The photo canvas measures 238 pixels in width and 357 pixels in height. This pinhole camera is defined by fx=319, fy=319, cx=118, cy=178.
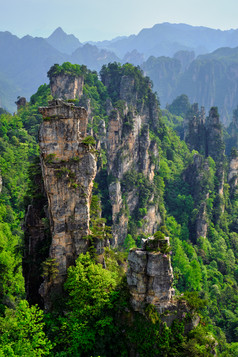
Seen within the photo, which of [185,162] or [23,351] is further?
[185,162]

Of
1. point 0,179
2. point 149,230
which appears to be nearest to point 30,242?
point 0,179

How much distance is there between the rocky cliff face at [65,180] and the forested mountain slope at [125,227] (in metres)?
0.58

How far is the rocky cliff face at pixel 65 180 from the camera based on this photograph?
2156 centimetres

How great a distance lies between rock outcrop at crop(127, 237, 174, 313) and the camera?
19.1 m

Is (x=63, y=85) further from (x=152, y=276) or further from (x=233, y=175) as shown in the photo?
(x=152, y=276)

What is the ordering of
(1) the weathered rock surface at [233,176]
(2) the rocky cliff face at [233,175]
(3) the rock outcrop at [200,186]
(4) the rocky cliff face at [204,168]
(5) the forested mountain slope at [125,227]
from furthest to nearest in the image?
(1) the weathered rock surface at [233,176], (2) the rocky cliff face at [233,175], (4) the rocky cliff face at [204,168], (3) the rock outcrop at [200,186], (5) the forested mountain slope at [125,227]

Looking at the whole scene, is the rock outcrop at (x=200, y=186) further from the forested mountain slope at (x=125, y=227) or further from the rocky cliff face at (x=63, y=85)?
the rocky cliff face at (x=63, y=85)

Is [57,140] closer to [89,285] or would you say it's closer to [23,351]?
[89,285]

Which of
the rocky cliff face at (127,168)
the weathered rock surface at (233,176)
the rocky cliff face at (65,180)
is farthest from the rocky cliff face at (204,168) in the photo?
the rocky cliff face at (65,180)

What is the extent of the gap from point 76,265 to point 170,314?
7001 millimetres

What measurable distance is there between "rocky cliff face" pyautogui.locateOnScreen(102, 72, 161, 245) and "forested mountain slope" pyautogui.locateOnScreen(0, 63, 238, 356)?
0.17 m

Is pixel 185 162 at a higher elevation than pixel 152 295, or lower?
higher

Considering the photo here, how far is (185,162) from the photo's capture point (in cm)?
7594

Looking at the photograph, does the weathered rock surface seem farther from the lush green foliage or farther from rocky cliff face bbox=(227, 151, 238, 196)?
the lush green foliage
